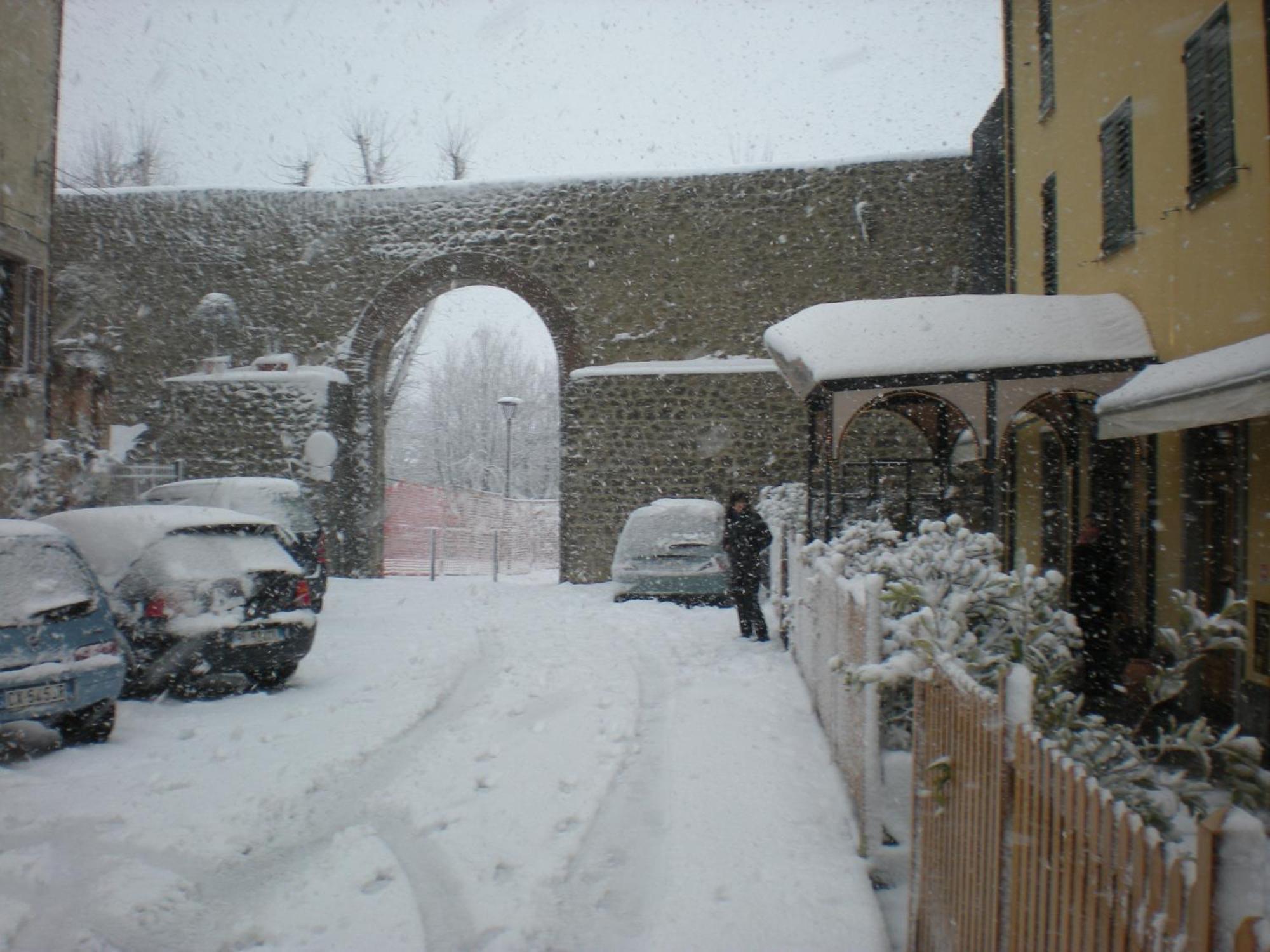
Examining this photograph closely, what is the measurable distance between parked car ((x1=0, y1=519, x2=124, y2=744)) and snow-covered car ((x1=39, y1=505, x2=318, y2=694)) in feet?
2.62

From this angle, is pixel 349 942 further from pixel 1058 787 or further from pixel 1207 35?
pixel 1207 35

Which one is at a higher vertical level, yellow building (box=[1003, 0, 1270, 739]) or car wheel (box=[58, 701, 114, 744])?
yellow building (box=[1003, 0, 1270, 739])

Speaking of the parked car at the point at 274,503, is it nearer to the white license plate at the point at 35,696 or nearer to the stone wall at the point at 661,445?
the white license plate at the point at 35,696

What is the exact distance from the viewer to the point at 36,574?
5.49 meters

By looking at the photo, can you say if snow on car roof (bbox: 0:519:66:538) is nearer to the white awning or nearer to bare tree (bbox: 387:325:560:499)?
the white awning

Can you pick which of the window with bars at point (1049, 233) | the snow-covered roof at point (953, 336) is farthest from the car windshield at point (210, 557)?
the window with bars at point (1049, 233)

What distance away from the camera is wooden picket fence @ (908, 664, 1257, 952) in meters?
1.42

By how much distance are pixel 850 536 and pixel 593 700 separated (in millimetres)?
2250

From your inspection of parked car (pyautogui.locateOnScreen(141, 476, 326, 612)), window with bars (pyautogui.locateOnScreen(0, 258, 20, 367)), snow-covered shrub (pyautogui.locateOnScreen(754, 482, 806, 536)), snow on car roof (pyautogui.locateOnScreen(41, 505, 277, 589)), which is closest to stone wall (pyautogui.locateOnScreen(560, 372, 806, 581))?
snow-covered shrub (pyautogui.locateOnScreen(754, 482, 806, 536))

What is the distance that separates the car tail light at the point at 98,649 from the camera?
5.43m

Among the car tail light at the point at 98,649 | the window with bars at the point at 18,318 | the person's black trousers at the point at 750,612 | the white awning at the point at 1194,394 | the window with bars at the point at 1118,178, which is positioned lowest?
the person's black trousers at the point at 750,612

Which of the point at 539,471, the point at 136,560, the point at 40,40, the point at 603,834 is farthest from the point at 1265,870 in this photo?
the point at 539,471

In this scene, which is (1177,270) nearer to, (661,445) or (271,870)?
(271,870)

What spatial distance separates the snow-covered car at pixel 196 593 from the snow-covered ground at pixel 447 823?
33 centimetres
